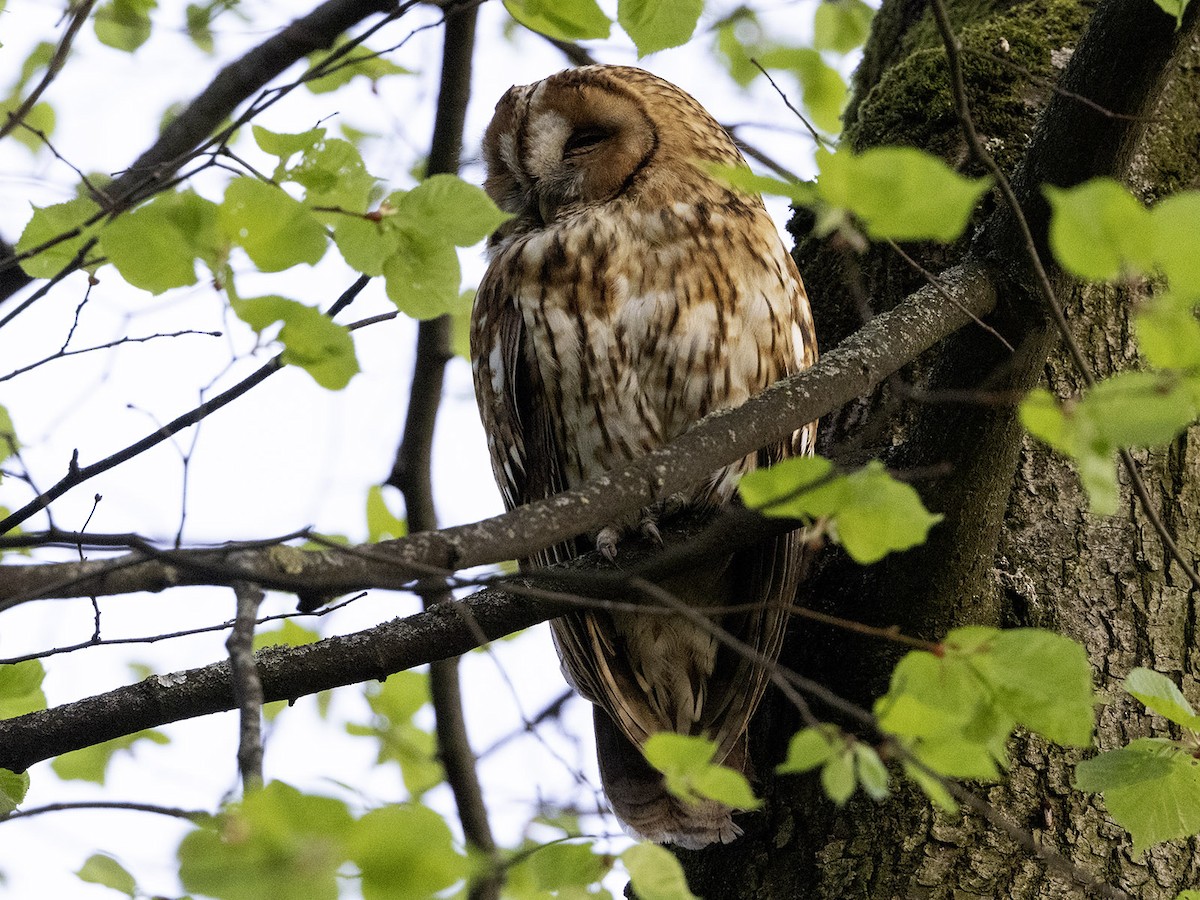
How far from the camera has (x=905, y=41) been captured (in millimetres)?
3279

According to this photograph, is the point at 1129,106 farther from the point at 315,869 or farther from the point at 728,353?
the point at 315,869

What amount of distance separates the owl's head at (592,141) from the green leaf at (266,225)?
53.8 inches

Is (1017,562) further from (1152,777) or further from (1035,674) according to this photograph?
(1035,674)

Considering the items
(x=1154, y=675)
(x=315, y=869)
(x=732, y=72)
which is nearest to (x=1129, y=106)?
(x=1154, y=675)

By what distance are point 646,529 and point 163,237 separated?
1.13 metres

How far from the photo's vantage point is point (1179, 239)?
92 cm

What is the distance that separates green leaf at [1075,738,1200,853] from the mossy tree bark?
449 millimetres

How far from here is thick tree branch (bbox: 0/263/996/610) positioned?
112cm

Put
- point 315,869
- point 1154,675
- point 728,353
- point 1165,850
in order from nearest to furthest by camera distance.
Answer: point 315,869
point 1154,675
point 1165,850
point 728,353

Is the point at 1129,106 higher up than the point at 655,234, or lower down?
lower down

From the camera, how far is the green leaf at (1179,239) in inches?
36.2

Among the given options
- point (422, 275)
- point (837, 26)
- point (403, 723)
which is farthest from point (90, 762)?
point (837, 26)

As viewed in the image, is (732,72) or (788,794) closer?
(788,794)

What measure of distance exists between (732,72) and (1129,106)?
6.71 ft
